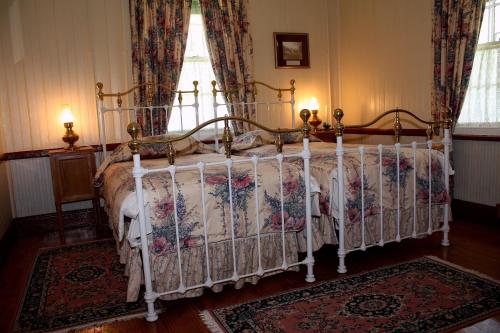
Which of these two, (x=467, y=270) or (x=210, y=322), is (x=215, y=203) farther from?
(x=467, y=270)

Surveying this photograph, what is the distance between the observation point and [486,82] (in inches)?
138

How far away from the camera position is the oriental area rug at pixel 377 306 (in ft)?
6.51

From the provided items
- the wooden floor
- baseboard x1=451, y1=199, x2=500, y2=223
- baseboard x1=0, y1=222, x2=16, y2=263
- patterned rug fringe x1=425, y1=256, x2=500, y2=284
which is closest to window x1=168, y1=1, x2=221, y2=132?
the wooden floor

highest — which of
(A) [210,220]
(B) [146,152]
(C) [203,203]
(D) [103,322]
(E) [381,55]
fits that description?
(E) [381,55]

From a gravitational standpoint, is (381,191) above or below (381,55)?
below

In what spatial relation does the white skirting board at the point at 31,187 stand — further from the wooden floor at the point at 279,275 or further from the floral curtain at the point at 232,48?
the floral curtain at the point at 232,48

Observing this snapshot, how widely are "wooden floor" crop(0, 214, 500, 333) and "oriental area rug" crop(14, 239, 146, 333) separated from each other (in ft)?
0.25

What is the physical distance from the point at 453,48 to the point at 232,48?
2187 mm

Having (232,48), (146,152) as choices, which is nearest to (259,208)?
(146,152)

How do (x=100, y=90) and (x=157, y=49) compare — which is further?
(x=157, y=49)

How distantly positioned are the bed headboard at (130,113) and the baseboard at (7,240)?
1048mm

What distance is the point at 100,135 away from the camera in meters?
4.20

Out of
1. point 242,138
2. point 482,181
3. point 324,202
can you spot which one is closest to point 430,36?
point 482,181

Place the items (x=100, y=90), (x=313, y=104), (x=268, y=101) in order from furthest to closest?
(x=313, y=104) < (x=268, y=101) < (x=100, y=90)
